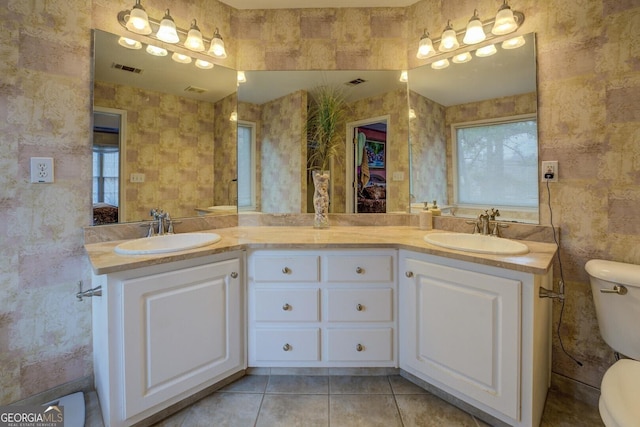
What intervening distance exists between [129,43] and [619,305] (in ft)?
9.02

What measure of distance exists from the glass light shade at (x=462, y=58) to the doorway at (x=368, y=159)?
549 millimetres

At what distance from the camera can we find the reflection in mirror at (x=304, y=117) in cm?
223

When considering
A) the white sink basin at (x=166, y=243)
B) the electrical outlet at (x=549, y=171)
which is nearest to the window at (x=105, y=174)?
the white sink basin at (x=166, y=243)

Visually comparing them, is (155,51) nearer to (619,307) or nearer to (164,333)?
(164,333)

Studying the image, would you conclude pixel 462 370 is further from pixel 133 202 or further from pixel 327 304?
pixel 133 202

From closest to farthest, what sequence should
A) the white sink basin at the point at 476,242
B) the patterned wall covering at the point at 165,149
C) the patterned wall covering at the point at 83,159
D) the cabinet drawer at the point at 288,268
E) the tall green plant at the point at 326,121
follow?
1. the patterned wall covering at the point at 83,159
2. the white sink basin at the point at 476,242
3. the cabinet drawer at the point at 288,268
4. the patterned wall covering at the point at 165,149
5. the tall green plant at the point at 326,121

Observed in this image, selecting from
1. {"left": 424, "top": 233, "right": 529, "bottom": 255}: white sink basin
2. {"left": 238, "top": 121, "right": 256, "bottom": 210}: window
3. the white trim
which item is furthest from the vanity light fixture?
{"left": 238, "top": 121, "right": 256, "bottom": 210}: window

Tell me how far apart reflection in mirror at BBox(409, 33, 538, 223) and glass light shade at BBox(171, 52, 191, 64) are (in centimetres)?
152

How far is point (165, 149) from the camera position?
1.95 metres

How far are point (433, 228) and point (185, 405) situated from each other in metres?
1.79

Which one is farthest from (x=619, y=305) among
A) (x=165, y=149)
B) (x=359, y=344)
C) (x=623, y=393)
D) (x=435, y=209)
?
(x=165, y=149)

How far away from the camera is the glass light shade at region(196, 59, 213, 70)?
2084 millimetres

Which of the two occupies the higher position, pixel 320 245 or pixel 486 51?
pixel 486 51

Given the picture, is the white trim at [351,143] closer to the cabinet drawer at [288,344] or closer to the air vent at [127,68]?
the cabinet drawer at [288,344]
